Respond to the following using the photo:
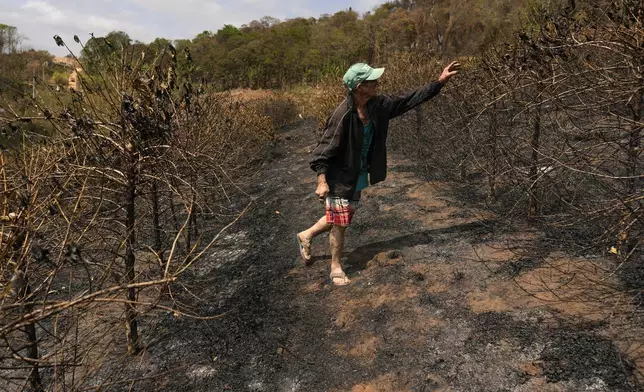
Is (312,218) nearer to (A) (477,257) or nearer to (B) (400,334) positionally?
(A) (477,257)

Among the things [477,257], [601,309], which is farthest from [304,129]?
[601,309]

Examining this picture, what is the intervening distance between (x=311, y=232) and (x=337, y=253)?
36 centimetres

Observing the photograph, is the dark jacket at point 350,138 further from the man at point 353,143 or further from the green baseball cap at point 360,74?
the green baseball cap at point 360,74

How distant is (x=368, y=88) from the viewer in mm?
3477

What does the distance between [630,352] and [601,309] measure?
17.1 inches

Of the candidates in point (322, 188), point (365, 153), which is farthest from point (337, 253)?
point (365, 153)

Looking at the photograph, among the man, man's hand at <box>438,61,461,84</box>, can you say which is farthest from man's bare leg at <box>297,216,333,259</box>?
man's hand at <box>438,61,461,84</box>

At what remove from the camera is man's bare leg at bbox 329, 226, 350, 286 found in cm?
380

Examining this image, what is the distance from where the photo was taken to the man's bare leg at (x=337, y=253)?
380cm

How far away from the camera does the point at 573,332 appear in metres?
2.63

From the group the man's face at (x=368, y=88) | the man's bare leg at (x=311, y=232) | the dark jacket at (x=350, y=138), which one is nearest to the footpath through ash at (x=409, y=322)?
the man's bare leg at (x=311, y=232)

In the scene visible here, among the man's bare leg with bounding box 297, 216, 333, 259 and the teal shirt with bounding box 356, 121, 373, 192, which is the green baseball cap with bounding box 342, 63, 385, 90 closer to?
the teal shirt with bounding box 356, 121, 373, 192

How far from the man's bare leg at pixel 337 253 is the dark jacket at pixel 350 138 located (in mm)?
313

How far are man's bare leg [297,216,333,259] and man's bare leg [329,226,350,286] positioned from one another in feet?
0.46
